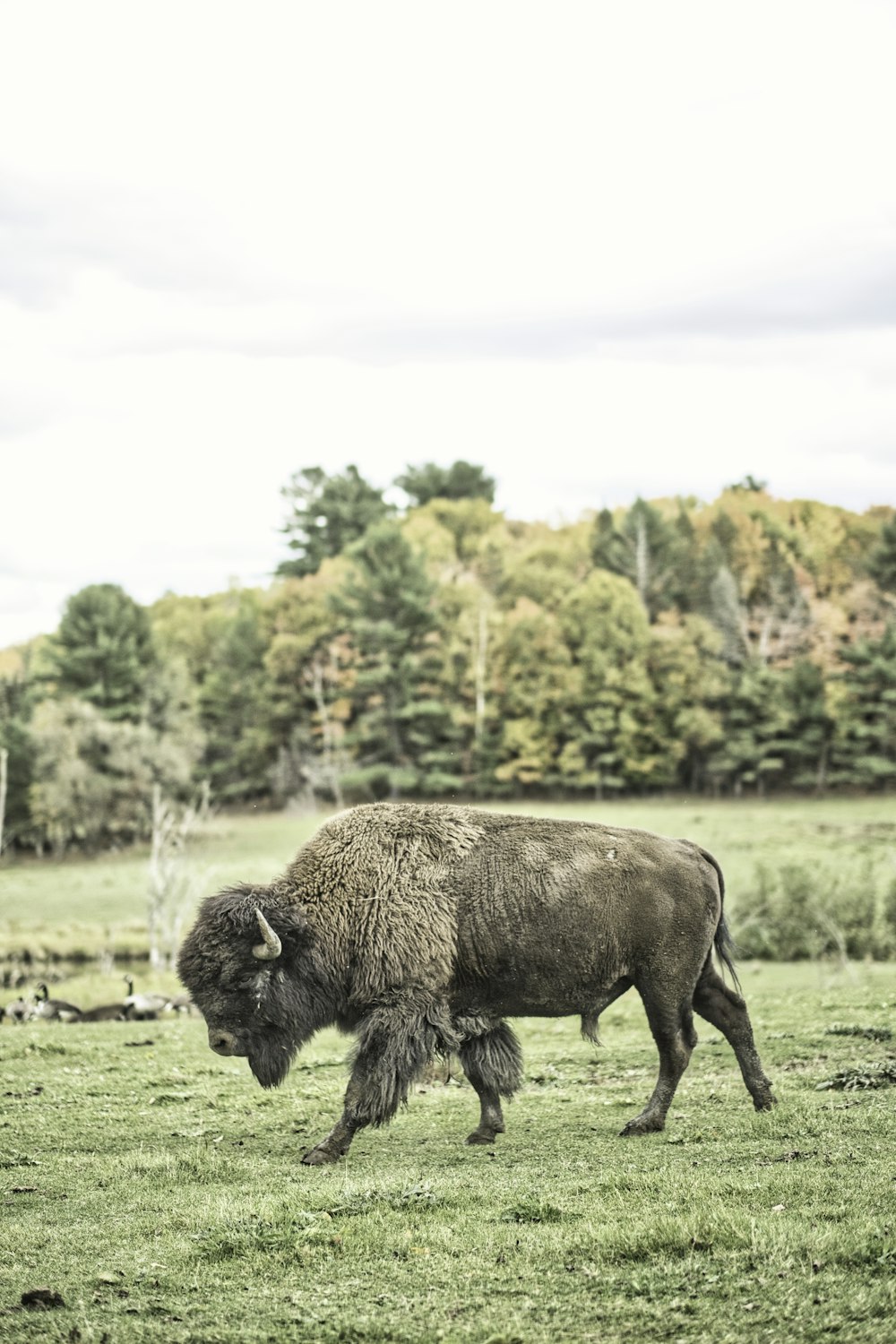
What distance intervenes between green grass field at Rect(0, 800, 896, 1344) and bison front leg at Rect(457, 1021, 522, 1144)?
25 centimetres

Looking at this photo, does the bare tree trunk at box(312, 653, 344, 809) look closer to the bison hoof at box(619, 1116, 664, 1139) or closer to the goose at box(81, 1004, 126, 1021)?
the goose at box(81, 1004, 126, 1021)

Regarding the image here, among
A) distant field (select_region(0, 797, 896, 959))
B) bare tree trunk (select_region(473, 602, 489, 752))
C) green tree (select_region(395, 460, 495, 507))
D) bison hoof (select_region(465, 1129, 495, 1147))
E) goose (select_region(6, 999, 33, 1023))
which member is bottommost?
distant field (select_region(0, 797, 896, 959))

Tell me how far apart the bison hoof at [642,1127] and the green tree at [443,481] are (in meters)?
114

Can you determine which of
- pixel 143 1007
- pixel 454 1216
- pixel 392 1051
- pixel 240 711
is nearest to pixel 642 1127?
pixel 392 1051

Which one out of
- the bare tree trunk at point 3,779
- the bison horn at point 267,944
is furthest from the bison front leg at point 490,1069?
the bare tree trunk at point 3,779

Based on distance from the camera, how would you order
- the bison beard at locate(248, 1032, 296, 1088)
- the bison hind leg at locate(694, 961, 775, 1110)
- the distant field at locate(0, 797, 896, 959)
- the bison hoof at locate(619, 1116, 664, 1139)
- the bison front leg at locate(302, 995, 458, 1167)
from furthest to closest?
the distant field at locate(0, 797, 896, 959) → the bison beard at locate(248, 1032, 296, 1088) → the bison hind leg at locate(694, 961, 775, 1110) → the bison hoof at locate(619, 1116, 664, 1139) → the bison front leg at locate(302, 995, 458, 1167)

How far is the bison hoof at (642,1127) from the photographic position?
9734 millimetres

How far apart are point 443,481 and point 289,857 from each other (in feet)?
221

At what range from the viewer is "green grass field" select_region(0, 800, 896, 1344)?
6059 millimetres

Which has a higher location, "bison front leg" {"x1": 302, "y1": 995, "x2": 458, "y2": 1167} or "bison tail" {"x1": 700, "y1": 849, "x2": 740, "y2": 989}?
"bison tail" {"x1": 700, "y1": 849, "x2": 740, "y2": 989}

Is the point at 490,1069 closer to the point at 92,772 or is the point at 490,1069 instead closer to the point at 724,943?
the point at 724,943

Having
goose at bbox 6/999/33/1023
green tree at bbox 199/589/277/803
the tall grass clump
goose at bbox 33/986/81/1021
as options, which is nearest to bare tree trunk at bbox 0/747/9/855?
green tree at bbox 199/589/277/803

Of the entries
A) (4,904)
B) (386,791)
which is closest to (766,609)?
(386,791)

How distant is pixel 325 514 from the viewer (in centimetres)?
10756
